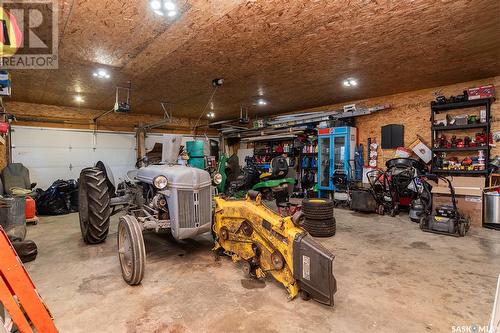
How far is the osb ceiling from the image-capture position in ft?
9.56

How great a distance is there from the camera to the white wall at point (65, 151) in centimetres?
753

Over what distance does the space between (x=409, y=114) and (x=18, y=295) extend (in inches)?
300

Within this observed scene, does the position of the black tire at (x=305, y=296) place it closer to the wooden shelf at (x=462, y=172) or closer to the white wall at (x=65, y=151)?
the wooden shelf at (x=462, y=172)

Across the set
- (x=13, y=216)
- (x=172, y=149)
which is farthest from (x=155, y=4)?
(x=13, y=216)

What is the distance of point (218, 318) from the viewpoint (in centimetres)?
206

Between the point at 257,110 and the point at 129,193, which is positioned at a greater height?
the point at 257,110

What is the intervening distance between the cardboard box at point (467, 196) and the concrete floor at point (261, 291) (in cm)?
102

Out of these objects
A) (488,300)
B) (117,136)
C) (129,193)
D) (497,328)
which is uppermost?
(117,136)

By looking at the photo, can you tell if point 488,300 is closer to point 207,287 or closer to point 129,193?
point 207,287

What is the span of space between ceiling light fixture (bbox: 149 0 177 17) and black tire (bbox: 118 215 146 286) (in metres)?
2.24

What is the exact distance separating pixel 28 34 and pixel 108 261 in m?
3.16

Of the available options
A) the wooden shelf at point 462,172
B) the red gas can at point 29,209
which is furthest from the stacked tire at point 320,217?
the red gas can at point 29,209

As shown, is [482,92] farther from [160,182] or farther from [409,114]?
[160,182]

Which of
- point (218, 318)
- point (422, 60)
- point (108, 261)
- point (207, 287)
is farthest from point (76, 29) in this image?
point (422, 60)
